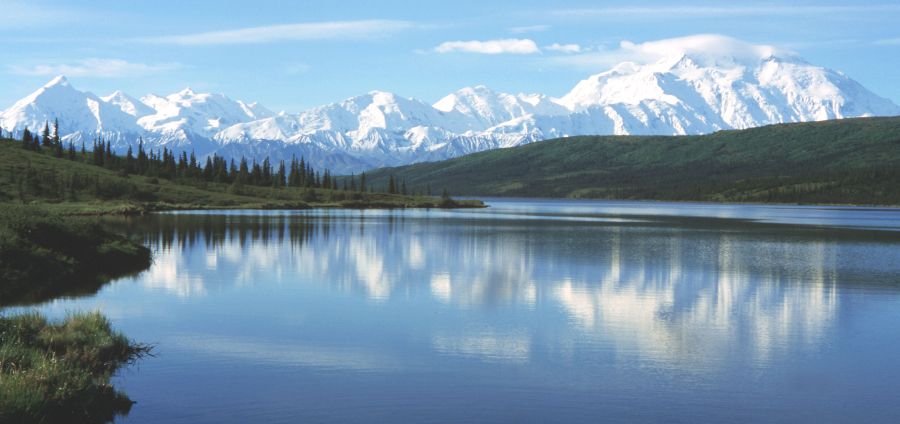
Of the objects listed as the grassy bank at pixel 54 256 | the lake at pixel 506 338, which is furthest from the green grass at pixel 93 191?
the lake at pixel 506 338

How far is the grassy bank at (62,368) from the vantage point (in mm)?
17359

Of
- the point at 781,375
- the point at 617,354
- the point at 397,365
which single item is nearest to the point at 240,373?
the point at 397,365

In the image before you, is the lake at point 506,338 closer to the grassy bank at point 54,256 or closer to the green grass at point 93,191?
the grassy bank at point 54,256

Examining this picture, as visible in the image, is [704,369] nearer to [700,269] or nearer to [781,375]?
[781,375]

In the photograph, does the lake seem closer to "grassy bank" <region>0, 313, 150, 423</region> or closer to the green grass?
"grassy bank" <region>0, 313, 150, 423</region>

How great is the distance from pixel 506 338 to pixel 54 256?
1058 inches

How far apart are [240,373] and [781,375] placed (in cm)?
1547

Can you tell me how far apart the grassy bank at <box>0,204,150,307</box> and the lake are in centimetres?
185

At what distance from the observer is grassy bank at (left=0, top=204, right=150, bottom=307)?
38.8 meters

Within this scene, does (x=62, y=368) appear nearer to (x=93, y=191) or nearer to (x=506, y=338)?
(x=506, y=338)

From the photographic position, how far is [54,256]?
1740 inches

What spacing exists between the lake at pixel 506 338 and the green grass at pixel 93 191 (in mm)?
79432

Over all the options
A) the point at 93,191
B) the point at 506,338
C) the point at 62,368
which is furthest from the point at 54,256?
the point at 93,191

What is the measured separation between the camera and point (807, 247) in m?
78.1
